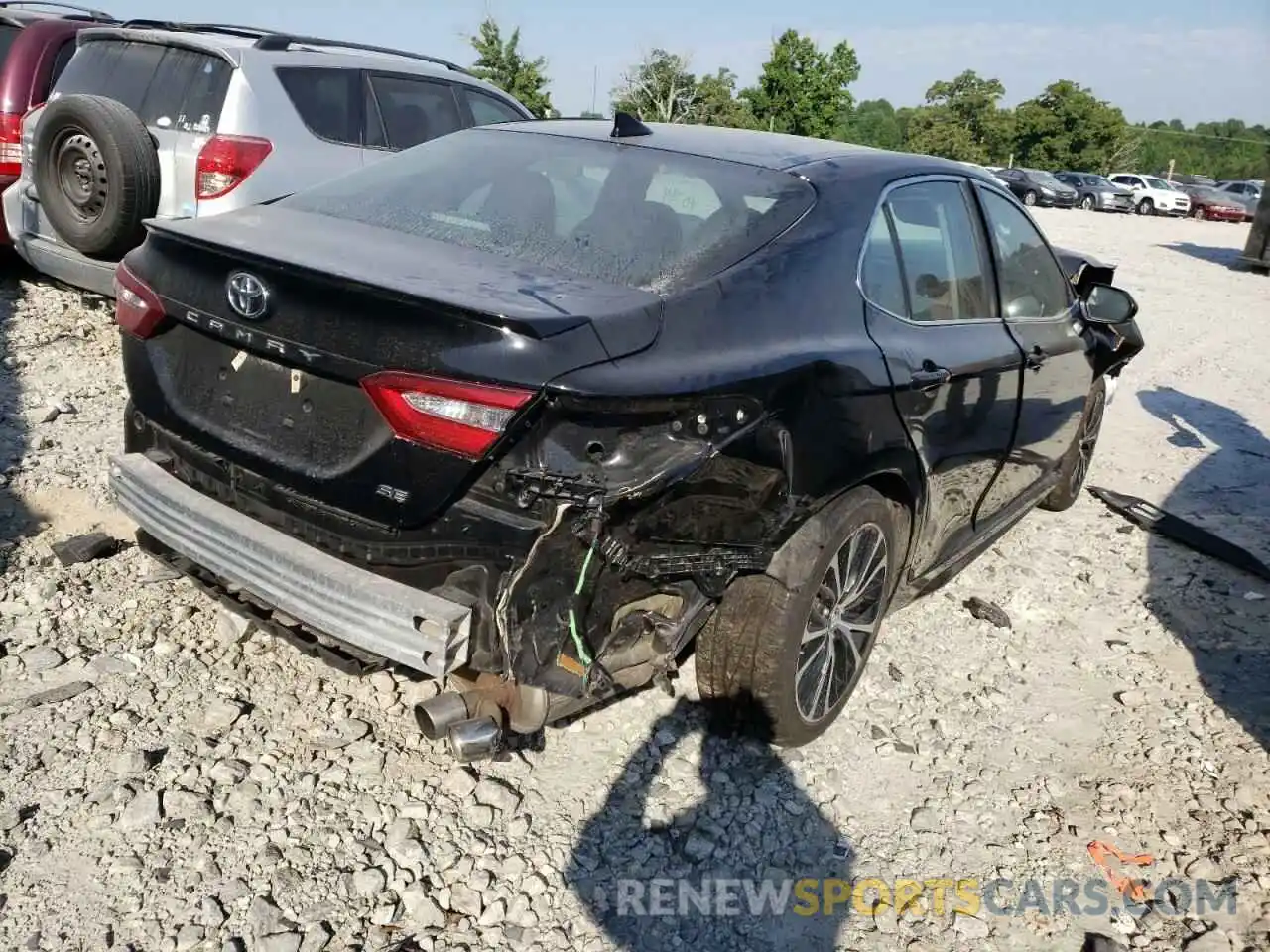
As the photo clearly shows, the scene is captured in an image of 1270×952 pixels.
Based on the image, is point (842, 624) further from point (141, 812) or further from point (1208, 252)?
point (1208, 252)

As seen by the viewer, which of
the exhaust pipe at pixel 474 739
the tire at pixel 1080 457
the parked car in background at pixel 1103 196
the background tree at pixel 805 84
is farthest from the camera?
the background tree at pixel 805 84

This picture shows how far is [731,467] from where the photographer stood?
244 cm

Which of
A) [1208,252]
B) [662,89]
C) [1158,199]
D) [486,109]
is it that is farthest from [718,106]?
[486,109]

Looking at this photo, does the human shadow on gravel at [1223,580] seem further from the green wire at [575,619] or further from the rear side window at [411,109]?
the rear side window at [411,109]

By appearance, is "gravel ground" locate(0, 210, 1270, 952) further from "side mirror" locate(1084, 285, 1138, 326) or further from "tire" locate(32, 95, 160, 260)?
"tire" locate(32, 95, 160, 260)

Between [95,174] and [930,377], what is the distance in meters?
4.54

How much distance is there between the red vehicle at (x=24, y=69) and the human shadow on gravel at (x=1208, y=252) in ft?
64.4

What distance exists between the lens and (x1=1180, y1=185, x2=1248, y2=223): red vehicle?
38.8 meters

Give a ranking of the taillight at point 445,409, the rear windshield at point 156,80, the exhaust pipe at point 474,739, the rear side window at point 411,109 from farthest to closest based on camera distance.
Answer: the rear side window at point 411,109 → the rear windshield at point 156,80 → the exhaust pipe at point 474,739 → the taillight at point 445,409

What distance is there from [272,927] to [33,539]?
222 centimetres

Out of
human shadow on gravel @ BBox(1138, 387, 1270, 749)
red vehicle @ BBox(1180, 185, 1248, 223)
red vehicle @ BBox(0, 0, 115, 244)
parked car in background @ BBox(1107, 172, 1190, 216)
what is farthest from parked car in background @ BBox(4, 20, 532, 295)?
red vehicle @ BBox(1180, 185, 1248, 223)

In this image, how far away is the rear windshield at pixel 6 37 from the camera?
7223 mm

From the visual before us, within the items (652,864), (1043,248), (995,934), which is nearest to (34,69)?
(1043,248)

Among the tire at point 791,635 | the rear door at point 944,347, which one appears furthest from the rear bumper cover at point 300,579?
the rear door at point 944,347
